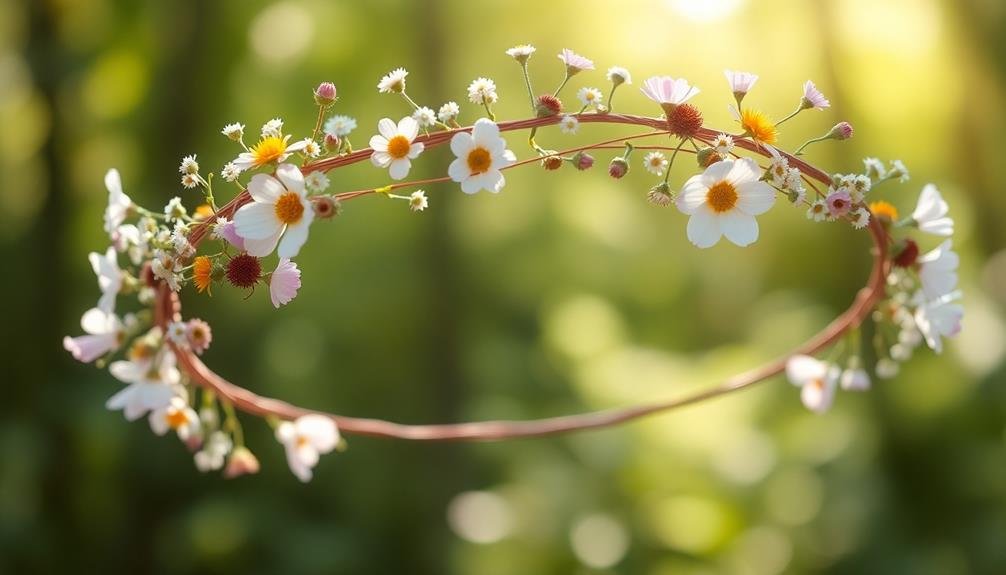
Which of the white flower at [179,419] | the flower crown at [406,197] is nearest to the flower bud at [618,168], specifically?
the flower crown at [406,197]

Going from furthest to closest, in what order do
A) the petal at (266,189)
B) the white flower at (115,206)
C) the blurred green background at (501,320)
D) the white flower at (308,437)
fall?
the blurred green background at (501,320) → the white flower at (308,437) → the white flower at (115,206) → the petal at (266,189)

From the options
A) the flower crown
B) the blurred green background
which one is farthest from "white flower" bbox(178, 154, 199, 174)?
the blurred green background

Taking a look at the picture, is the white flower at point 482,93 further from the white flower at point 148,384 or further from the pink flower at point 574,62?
the white flower at point 148,384

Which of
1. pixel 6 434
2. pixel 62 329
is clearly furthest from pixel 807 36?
pixel 6 434

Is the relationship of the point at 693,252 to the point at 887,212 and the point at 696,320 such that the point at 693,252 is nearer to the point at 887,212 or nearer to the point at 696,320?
the point at 696,320

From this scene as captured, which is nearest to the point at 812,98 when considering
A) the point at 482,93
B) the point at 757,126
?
the point at 757,126

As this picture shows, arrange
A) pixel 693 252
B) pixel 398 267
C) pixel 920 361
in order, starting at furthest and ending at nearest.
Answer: pixel 693 252 → pixel 398 267 → pixel 920 361

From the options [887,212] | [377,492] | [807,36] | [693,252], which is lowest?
[377,492]

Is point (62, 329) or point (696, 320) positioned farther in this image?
point (696, 320)

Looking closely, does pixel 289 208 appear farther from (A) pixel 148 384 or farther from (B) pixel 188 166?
(A) pixel 148 384
